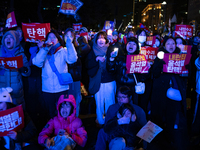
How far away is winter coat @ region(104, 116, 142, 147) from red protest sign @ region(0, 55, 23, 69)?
6.88ft

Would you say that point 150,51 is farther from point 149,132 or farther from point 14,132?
point 14,132

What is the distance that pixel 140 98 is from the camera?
180 inches

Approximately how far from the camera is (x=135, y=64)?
12.4 feet

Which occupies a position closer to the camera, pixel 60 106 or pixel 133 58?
pixel 60 106

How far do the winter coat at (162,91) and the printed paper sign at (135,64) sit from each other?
34 centimetres

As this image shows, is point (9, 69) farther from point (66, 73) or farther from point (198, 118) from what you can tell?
point (198, 118)

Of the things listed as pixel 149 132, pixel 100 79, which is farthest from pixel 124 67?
pixel 149 132

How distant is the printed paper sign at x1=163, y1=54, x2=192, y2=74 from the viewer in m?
3.88

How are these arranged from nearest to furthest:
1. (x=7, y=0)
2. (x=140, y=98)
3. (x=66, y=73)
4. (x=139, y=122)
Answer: (x=139, y=122)
(x=66, y=73)
(x=140, y=98)
(x=7, y=0)

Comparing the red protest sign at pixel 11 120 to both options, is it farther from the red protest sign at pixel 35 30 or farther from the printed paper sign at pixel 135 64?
the printed paper sign at pixel 135 64

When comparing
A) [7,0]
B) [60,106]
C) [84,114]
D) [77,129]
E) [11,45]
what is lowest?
[84,114]

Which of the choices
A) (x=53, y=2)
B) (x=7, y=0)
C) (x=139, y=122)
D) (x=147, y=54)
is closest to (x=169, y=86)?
(x=147, y=54)

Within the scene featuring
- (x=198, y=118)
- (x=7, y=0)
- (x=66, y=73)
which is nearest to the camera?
(x=66, y=73)

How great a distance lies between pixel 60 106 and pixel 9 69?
5.07ft
